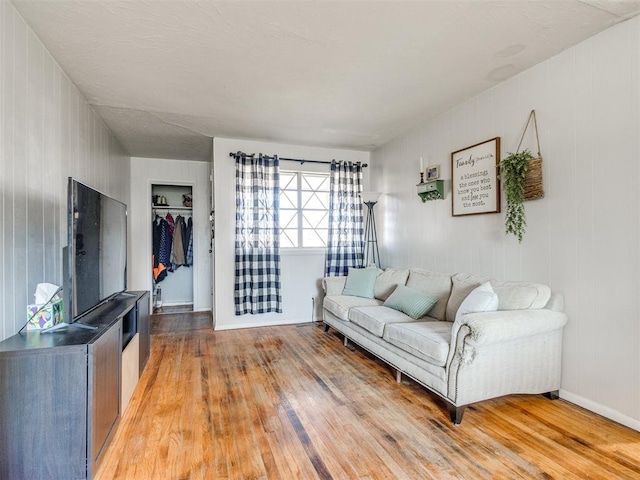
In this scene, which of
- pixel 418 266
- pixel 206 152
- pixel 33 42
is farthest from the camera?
pixel 206 152

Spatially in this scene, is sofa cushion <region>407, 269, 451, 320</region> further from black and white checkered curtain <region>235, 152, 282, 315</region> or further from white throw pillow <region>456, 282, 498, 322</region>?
black and white checkered curtain <region>235, 152, 282, 315</region>

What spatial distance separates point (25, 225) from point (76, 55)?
1.25m

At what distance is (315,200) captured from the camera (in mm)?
4793

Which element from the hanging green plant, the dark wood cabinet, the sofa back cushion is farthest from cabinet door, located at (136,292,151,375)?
the hanging green plant

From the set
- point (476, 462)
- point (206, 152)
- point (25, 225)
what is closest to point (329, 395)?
point (476, 462)

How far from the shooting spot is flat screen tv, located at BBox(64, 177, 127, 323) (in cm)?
186

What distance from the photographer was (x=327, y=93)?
3.01 m

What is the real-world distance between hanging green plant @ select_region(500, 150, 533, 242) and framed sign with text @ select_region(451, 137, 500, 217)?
0.64 feet

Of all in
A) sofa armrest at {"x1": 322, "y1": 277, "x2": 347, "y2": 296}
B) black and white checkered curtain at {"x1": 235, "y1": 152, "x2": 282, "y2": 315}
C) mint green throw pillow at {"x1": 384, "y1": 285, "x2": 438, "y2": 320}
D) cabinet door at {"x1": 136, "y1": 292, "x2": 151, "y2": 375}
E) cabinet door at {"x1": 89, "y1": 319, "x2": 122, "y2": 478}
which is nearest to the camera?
cabinet door at {"x1": 89, "y1": 319, "x2": 122, "y2": 478}

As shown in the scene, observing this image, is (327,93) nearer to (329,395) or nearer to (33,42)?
(33,42)

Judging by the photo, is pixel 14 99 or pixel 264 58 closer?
pixel 14 99

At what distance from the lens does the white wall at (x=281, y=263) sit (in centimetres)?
432

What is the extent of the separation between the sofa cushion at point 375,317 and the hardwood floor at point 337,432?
381mm

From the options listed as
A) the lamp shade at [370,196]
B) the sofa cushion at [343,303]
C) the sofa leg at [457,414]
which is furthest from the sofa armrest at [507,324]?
the lamp shade at [370,196]
